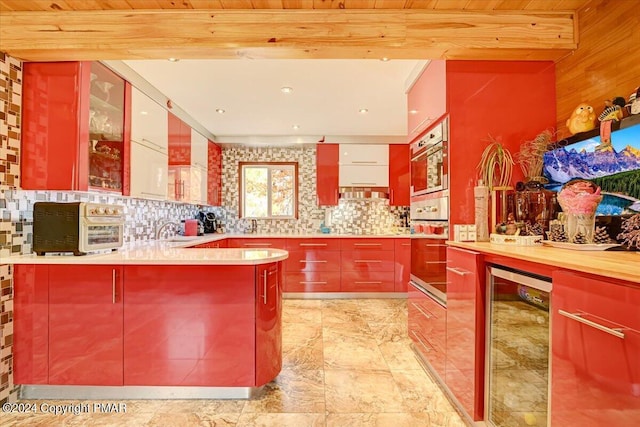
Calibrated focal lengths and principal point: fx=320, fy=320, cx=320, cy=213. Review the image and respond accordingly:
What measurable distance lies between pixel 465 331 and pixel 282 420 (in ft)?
3.75

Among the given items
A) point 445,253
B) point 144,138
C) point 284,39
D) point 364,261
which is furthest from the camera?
point 364,261

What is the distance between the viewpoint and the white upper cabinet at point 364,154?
479 centimetres

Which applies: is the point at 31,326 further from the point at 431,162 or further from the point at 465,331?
the point at 431,162

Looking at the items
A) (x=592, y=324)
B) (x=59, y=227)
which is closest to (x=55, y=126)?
(x=59, y=227)

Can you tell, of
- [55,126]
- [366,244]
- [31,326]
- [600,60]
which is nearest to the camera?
[600,60]

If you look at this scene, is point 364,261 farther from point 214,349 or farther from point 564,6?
point 564,6

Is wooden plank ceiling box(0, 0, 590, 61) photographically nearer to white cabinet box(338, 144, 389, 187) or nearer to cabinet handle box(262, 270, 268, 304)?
cabinet handle box(262, 270, 268, 304)

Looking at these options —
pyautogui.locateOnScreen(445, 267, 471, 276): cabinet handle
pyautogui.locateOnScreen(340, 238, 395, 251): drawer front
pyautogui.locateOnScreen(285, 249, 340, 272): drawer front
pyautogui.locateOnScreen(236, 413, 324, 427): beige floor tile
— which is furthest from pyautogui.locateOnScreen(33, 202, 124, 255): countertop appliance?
pyautogui.locateOnScreen(340, 238, 395, 251): drawer front

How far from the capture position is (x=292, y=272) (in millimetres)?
4480

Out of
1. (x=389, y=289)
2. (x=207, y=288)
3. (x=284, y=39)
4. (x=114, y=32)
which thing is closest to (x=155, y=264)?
(x=207, y=288)

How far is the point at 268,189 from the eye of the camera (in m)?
5.14

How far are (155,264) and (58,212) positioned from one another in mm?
691

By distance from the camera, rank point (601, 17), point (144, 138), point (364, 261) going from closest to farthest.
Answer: point (601, 17) < point (144, 138) < point (364, 261)

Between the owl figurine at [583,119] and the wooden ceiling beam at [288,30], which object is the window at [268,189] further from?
the owl figurine at [583,119]
